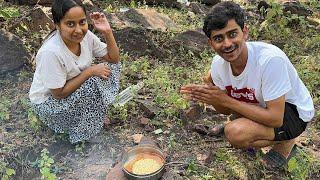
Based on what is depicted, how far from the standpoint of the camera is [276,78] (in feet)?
10.2

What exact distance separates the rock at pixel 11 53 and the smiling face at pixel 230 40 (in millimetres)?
2677

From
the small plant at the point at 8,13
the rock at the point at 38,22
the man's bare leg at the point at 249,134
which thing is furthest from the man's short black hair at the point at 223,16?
the small plant at the point at 8,13

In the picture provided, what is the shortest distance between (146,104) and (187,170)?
3.41 ft

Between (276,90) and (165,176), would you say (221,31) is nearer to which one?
(276,90)

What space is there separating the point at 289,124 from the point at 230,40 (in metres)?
0.89

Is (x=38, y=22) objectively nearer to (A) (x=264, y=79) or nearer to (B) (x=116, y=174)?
(B) (x=116, y=174)

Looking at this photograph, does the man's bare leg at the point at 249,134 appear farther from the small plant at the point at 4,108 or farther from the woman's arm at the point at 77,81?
the small plant at the point at 4,108

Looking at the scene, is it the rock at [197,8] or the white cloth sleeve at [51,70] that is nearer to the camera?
the white cloth sleeve at [51,70]

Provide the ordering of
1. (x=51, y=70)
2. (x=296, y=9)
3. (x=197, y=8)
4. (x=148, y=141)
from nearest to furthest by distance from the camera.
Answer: (x=51, y=70) → (x=148, y=141) → (x=296, y=9) → (x=197, y=8)

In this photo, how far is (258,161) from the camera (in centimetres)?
367

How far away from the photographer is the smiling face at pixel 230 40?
124 inches

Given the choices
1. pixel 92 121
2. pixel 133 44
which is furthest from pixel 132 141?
pixel 133 44

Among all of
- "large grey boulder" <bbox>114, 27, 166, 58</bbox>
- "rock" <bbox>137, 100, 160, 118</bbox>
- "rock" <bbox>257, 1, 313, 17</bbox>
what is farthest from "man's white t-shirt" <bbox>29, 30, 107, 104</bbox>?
"rock" <bbox>257, 1, 313, 17</bbox>

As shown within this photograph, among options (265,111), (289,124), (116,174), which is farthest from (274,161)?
(116,174)
